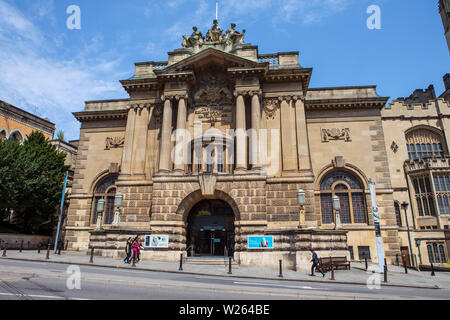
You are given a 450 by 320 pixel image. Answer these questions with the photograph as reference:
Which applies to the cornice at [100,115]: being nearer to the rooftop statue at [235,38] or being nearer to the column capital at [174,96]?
the column capital at [174,96]

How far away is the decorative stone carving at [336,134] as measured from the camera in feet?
95.8

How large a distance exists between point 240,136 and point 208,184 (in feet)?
15.4

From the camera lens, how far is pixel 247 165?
2512 centimetres

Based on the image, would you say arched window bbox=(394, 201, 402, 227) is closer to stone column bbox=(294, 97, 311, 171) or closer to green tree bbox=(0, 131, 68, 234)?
stone column bbox=(294, 97, 311, 171)

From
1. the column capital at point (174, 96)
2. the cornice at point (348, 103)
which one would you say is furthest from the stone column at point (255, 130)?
the cornice at point (348, 103)

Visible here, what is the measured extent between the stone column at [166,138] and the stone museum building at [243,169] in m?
0.09

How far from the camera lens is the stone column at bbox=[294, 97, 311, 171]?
24.7m

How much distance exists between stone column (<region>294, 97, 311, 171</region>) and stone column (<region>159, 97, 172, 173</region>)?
10824 mm

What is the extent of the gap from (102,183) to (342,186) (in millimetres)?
23664

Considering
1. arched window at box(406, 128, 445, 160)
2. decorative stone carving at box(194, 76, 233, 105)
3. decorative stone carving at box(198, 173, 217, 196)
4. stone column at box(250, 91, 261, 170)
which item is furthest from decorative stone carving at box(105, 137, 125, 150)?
arched window at box(406, 128, 445, 160)

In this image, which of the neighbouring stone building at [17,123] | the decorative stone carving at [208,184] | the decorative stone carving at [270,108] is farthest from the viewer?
the neighbouring stone building at [17,123]

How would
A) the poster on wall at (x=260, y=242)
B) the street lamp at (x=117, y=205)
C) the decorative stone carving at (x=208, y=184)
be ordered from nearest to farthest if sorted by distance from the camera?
1. the poster on wall at (x=260, y=242)
2. the decorative stone carving at (x=208, y=184)
3. the street lamp at (x=117, y=205)

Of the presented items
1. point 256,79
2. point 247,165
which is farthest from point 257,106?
point 247,165
